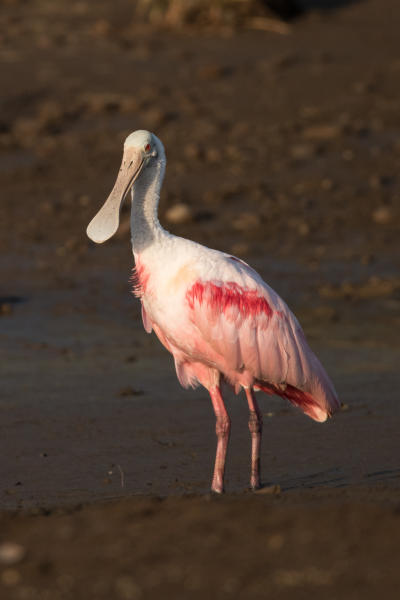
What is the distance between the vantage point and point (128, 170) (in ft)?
23.5

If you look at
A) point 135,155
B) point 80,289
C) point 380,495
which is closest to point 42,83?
point 80,289

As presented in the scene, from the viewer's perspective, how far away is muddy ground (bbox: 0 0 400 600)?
184 inches

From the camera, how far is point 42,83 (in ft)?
54.4

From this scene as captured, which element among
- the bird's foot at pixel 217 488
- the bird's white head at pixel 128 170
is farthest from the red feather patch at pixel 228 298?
the bird's foot at pixel 217 488

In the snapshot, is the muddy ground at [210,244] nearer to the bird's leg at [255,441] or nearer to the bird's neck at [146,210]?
the bird's leg at [255,441]

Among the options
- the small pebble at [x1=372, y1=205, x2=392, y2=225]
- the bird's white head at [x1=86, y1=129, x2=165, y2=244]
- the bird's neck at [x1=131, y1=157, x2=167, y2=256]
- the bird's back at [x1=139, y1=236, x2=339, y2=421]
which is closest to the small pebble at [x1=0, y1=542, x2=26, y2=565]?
the bird's back at [x1=139, y1=236, x2=339, y2=421]

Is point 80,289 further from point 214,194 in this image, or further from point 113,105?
point 113,105

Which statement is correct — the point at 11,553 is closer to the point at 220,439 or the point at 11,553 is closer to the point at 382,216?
the point at 220,439

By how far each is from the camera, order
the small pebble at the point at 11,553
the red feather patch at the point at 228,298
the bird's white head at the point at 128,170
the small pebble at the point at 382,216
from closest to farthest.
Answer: the small pebble at the point at 11,553
the red feather patch at the point at 228,298
the bird's white head at the point at 128,170
the small pebble at the point at 382,216

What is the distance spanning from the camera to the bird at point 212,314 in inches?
269

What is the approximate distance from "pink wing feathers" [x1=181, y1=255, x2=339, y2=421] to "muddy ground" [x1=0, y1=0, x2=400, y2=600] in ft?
2.03

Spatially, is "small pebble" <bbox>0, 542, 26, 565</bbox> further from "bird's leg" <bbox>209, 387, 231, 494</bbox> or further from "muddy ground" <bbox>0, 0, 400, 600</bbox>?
"bird's leg" <bbox>209, 387, 231, 494</bbox>

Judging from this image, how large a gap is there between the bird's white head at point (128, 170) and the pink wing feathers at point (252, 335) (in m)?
0.71

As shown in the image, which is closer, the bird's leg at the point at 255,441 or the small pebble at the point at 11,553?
the small pebble at the point at 11,553
